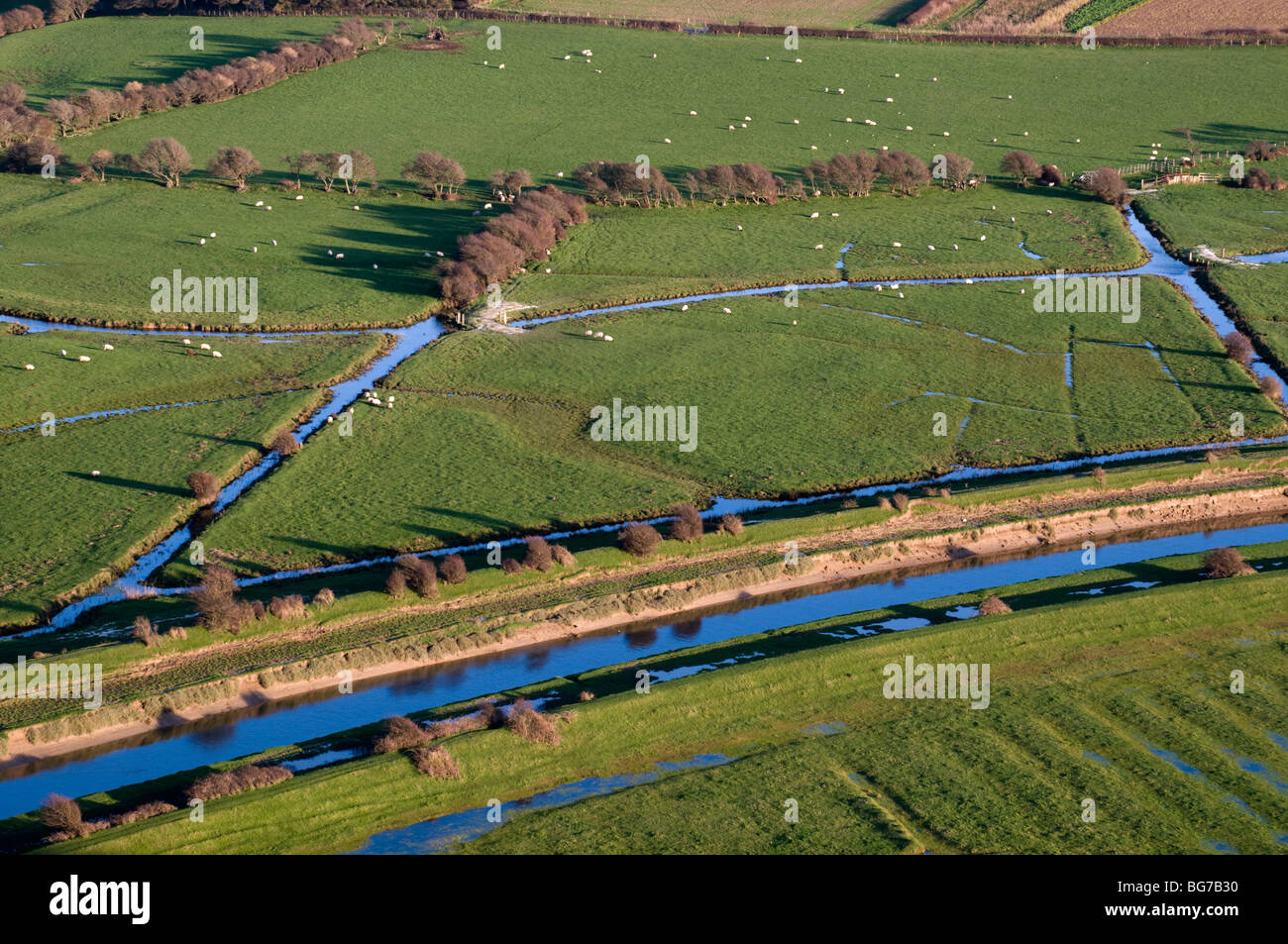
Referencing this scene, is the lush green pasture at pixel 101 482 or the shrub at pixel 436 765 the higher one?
the lush green pasture at pixel 101 482

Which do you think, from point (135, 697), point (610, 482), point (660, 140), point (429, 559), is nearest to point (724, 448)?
point (610, 482)

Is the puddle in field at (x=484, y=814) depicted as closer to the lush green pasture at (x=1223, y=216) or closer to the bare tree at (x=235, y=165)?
the lush green pasture at (x=1223, y=216)

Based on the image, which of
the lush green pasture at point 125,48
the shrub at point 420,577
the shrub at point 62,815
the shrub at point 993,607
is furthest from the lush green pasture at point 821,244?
the lush green pasture at point 125,48

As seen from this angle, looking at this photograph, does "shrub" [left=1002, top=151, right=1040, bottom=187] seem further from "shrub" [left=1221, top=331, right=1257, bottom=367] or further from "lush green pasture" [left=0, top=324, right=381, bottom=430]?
"lush green pasture" [left=0, top=324, right=381, bottom=430]

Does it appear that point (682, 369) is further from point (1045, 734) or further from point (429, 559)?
point (1045, 734)

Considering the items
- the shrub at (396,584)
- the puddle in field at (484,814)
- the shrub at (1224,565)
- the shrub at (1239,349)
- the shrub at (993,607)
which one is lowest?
the puddle in field at (484,814)

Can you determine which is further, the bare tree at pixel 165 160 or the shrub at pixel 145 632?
the bare tree at pixel 165 160

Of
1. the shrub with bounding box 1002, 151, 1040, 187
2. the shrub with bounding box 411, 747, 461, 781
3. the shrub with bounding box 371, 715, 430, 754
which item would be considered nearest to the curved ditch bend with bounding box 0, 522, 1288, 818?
the shrub with bounding box 371, 715, 430, 754
